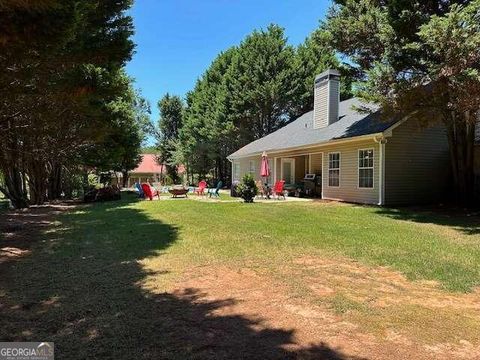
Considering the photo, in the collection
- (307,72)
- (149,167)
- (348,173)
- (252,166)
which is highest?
(307,72)

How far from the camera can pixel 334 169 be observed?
1905cm

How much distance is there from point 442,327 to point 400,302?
77 centimetres

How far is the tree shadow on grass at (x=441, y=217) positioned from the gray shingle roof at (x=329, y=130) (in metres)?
3.16

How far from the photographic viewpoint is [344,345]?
12.3 ft

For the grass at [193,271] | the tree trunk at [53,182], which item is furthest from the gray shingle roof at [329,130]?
the tree trunk at [53,182]

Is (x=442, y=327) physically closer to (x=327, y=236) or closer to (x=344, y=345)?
(x=344, y=345)

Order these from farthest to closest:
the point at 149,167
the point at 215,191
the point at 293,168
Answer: the point at 149,167 < the point at 293,168 < the point at 215,191

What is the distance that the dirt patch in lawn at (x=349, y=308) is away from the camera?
378 centimetres

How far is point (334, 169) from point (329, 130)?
2379 millimetres

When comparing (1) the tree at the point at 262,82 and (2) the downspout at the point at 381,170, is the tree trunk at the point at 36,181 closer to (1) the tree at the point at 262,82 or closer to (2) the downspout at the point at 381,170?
(2) the downspout at the point at 381,170

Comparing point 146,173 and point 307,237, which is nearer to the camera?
point 307,237

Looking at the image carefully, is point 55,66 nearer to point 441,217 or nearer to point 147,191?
point 441,217

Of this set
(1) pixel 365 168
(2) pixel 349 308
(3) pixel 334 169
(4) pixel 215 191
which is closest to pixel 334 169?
(3) pixel 334 169

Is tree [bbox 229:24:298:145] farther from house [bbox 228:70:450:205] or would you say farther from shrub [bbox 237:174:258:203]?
shrub [bbox 237:174:258:203]
